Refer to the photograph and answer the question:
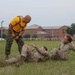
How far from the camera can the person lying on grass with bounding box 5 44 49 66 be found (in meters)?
8.79

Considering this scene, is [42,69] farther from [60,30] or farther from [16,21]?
[60,30]

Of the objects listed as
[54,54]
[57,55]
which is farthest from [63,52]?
[54,54]

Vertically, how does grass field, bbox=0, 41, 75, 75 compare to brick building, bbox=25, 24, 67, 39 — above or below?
above

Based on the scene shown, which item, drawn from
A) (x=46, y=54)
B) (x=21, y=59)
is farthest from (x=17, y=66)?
(x=46, y=54)

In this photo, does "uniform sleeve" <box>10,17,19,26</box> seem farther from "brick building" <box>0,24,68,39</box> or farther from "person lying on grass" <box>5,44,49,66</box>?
"brick building" <box>0,24,68,39</box>

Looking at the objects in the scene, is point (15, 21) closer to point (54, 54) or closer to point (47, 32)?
point (54, 54)

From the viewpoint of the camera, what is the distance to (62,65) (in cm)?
870

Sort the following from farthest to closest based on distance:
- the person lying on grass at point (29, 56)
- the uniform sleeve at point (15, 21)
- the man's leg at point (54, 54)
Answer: the uniform sleeve at point (15, 21) → the man's leg at point (54, 54) → the person lying on grass at point (29, 56)

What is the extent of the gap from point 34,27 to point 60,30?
9.32 m

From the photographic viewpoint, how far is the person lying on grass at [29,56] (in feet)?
28.9

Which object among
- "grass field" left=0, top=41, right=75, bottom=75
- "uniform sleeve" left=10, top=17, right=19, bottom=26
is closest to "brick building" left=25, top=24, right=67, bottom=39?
"uniform sleeve" left=10, top=17, right=19, bottom=26

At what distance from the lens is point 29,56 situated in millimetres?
9227

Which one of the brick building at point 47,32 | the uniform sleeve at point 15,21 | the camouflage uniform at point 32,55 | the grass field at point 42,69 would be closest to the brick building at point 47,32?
the brick building at point 47,32

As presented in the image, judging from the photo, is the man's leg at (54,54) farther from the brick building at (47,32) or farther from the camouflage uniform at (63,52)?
the brick building at (47,32)
